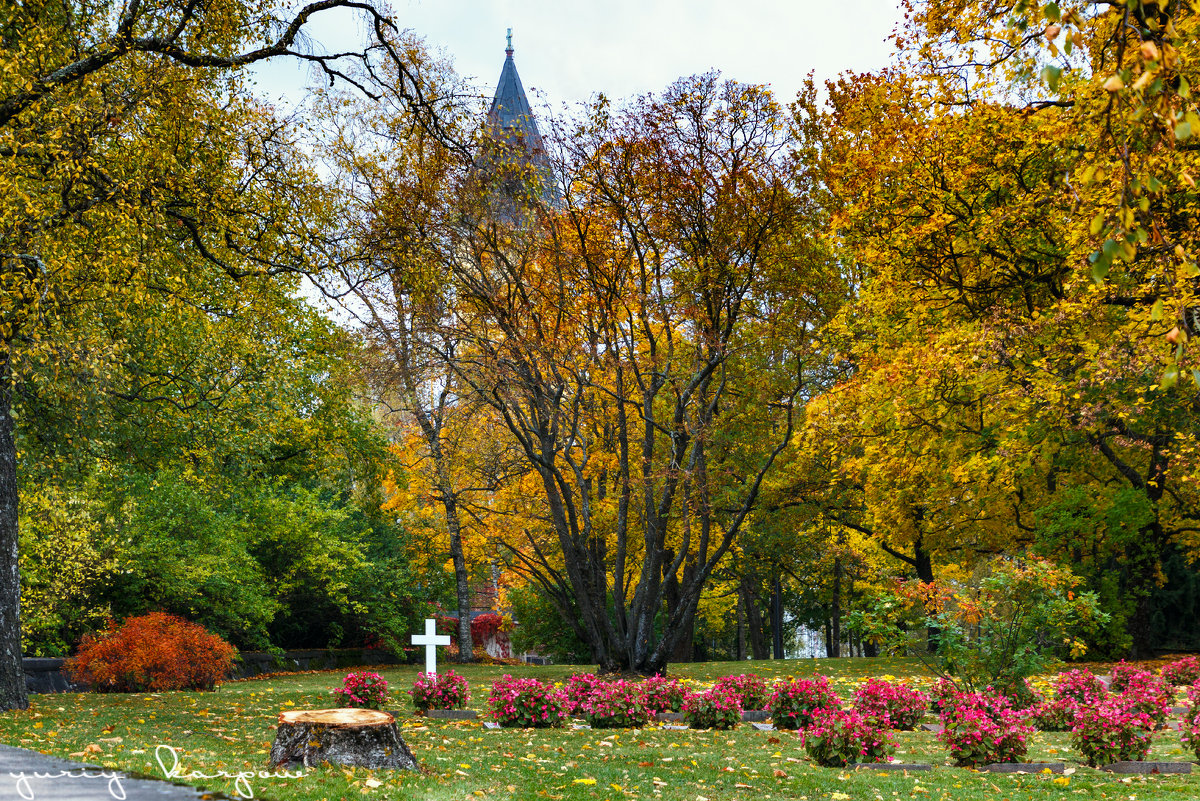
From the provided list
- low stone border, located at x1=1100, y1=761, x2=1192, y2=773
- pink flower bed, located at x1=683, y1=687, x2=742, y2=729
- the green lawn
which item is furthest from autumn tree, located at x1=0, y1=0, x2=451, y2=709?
low stone border, located at x1=1100, y1=761, x2=1192, y2=773

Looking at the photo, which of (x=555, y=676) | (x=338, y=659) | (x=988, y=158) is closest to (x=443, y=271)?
(x=555, y=676)

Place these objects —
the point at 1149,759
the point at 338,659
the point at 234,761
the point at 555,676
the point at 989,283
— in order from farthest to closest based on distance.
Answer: the point at 338,659 < the point at 555,676 < the point at 989,283 < the point at 1149,759 < the point at 234,761

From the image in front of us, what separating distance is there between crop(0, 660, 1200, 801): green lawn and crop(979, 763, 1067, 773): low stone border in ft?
0.89

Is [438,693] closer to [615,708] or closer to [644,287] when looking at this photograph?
[615,708]

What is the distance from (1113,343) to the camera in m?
13.1

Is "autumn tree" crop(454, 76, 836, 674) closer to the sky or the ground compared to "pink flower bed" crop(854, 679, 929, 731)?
closer to the sky

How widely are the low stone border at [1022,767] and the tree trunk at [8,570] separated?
10790 mm

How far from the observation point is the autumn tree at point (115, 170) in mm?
9414

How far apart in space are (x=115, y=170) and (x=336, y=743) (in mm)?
8006

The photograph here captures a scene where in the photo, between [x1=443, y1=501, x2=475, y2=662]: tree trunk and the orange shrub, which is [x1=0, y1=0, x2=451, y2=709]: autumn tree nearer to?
the orange shrub

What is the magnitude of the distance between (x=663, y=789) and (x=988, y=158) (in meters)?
13.8

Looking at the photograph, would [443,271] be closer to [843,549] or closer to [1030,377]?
[1030,377]

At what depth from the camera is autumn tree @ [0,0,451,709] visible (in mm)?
9414

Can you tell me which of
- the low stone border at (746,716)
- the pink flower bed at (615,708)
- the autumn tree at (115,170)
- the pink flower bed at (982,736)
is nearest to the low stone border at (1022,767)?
the pink flower bed at (982,736)
